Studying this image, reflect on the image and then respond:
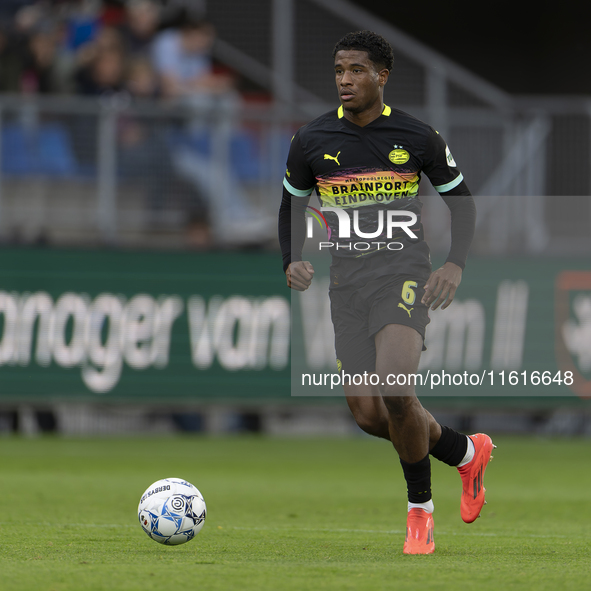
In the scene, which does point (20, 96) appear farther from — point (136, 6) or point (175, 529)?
point (175, 529)

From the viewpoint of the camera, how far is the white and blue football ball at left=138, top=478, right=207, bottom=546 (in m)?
5.62

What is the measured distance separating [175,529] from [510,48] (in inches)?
597

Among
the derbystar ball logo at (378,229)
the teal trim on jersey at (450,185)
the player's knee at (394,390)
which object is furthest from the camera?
the teal trim on jersey at (450,185)

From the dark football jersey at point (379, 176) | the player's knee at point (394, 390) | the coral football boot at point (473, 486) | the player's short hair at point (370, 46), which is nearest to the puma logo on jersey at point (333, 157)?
the dark football jersey at point (379, 176)

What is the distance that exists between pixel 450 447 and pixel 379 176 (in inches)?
58.3

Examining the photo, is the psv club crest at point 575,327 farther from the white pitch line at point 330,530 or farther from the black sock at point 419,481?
the black sock at point 419,481

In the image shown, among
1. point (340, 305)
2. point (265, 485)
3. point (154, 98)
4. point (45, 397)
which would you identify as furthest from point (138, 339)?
point (340, 305)

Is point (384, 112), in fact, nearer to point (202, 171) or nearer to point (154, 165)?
point (202, 171)

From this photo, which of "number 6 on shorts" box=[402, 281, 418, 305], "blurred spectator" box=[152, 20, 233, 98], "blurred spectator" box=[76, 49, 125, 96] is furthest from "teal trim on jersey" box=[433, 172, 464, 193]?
"blurred spectator" box=[152, 20, 233, 98]

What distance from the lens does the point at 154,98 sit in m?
14.8

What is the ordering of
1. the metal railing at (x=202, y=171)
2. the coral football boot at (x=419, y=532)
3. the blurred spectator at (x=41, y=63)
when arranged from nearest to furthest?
the coral football boot at (x=419, y=532)
the metal railing at (x=202, y=171)
the blurred spectator at (x=41, y=63)

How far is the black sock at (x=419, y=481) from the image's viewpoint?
18.6ft

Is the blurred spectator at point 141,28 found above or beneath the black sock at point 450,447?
above

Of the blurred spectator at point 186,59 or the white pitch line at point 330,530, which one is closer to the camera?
the white pitch line at point 330,530
